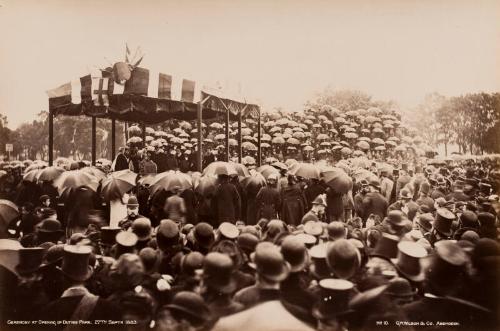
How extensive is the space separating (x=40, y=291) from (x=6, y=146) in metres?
3.51

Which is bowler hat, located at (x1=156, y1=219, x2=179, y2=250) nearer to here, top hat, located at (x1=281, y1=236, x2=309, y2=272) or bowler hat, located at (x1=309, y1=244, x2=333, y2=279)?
top hat, located at (x1=281, y1=236, x2=309, y2=272)

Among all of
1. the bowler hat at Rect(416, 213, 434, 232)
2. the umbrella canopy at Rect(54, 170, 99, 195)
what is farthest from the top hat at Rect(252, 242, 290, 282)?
the umbrella canopy at Rect(54, 170, 99, 195)

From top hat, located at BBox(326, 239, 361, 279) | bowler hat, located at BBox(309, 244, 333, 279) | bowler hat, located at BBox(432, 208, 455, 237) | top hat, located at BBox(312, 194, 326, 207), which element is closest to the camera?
top hat, located at BBox(326, 239, 361, 279)

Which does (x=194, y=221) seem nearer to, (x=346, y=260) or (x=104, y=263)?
(x=104, y=263)

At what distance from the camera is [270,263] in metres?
3.85

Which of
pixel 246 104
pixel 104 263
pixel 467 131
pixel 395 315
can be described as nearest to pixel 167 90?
pixel 246 104

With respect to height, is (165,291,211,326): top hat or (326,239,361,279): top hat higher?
(326,239,361,279): top hat

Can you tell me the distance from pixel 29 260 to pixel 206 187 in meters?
3.01

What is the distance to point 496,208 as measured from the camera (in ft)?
19.6

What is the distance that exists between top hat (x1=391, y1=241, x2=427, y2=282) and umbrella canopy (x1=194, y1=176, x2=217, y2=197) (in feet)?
11.4

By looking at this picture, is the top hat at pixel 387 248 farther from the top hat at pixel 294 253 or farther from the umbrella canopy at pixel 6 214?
the umbrella canopy at pixel 6 214

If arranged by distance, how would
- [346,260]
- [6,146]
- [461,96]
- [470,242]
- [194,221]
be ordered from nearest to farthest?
[346,260]
[470,242]
[194,221]
[6,146]
[461,96]

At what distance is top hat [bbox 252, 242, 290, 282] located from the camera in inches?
151

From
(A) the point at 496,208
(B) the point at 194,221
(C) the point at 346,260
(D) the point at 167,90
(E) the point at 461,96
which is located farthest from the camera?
(D) the point at 167,90
